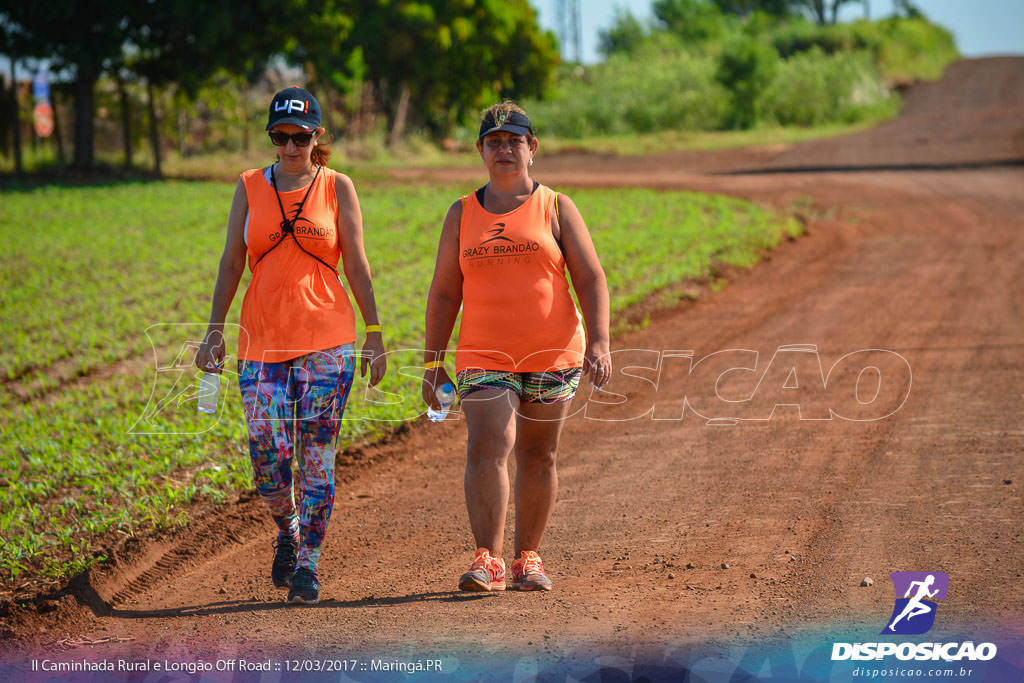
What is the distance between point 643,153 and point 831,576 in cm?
2977

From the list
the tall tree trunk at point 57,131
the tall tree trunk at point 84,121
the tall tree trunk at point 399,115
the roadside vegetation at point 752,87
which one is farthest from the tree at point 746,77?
the tall tree trunk at point 57,131

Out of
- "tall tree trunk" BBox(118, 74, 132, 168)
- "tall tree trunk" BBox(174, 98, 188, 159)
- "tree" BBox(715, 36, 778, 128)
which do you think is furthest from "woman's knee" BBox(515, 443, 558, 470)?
"tree" BBox(715, 36, 778, 128)

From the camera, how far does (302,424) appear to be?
481 cm

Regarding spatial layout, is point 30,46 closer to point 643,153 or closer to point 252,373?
point 643,153

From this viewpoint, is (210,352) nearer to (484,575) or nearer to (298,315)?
(298,315)

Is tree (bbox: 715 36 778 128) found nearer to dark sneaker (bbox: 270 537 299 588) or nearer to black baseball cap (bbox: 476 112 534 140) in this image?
black baseball cap (bbox: 476 112 534 140)

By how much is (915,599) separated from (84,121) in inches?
1195

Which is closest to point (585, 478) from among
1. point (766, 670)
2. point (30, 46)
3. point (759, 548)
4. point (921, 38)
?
point (759, 548)

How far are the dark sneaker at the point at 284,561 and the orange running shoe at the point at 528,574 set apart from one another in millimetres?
1045

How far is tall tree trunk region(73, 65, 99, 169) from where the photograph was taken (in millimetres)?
30203

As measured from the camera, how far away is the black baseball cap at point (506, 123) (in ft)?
15.0

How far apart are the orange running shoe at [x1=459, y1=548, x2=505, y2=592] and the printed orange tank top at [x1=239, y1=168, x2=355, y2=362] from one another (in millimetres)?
1137

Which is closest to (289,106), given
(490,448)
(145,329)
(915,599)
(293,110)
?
(293,110)

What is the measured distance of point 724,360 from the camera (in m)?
9.55
